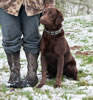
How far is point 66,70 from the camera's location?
4242 mm

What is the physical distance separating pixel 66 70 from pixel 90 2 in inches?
989

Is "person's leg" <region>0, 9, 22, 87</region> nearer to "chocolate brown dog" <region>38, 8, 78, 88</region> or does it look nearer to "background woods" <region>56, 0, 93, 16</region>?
"chocolate brown dog" <region>38, 8, 78, 88</region>

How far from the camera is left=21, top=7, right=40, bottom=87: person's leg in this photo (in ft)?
12.0

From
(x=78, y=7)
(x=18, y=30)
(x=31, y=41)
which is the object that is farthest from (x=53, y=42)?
(x=78, y=7)

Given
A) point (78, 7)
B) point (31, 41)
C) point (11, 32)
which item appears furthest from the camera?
point (78, 7)

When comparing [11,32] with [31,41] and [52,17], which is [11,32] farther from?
[52,17]

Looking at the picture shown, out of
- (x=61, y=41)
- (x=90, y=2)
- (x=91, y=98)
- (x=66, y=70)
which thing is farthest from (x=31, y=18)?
(x=90, y=2)

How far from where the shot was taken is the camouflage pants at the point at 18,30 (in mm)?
3586

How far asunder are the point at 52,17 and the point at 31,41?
1.65 ft

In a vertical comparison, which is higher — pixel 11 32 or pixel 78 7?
pixel 11 32

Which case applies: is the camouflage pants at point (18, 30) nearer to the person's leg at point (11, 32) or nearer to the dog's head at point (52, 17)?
the person's leg at point (11, 32)

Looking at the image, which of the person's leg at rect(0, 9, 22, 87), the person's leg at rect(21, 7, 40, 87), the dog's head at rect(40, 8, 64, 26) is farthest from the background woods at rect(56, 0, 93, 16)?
the person's leg at rect(0, 9, 22, 87)

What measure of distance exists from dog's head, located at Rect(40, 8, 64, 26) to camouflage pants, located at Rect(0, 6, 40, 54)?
0.14 m

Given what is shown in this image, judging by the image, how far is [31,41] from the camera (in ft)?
12.4
